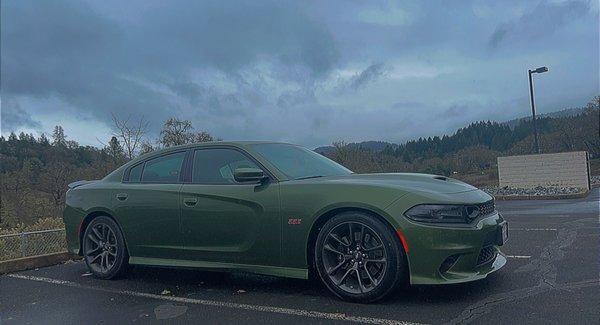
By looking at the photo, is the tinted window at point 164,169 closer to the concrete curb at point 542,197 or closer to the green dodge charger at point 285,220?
→ the green dodge charger at point 285,220

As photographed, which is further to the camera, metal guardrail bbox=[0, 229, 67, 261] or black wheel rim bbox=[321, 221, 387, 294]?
metal guardrail bbox=[0, 229, 67, 261]

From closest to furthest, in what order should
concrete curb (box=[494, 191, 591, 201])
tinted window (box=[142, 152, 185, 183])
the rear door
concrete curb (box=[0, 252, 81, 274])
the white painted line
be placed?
the white painted line → the rear door → tinted window (box=[142, 152, 185, 183]) → concrete curb (box=[0, 252, 81, 274]) → concrete curb (box=[494, 191, 591, 201])

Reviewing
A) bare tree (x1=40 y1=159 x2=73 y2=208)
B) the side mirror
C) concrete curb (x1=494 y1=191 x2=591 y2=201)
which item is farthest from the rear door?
bare tree (x1=40 y1=159 x2=73 y2=208)

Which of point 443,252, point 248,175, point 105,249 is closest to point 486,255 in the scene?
point 443,252

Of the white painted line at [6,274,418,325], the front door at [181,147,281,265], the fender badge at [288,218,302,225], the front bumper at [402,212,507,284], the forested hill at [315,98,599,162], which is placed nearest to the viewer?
the white painted line at [6,274,418,325]

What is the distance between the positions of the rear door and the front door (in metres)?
0.16

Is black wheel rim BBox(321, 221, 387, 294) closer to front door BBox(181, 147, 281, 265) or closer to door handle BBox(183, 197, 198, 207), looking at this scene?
front door BBox(181, 147, 281, 265)

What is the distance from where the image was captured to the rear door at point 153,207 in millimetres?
4930

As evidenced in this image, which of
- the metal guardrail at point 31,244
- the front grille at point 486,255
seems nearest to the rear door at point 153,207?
the metal guardrail at point 31,244

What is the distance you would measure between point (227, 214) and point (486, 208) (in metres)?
2.28

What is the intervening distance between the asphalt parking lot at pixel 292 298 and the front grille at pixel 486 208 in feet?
2.13

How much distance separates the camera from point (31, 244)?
6.68 m

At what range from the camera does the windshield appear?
4684 millimetres

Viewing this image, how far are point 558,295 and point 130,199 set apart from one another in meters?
4.15
